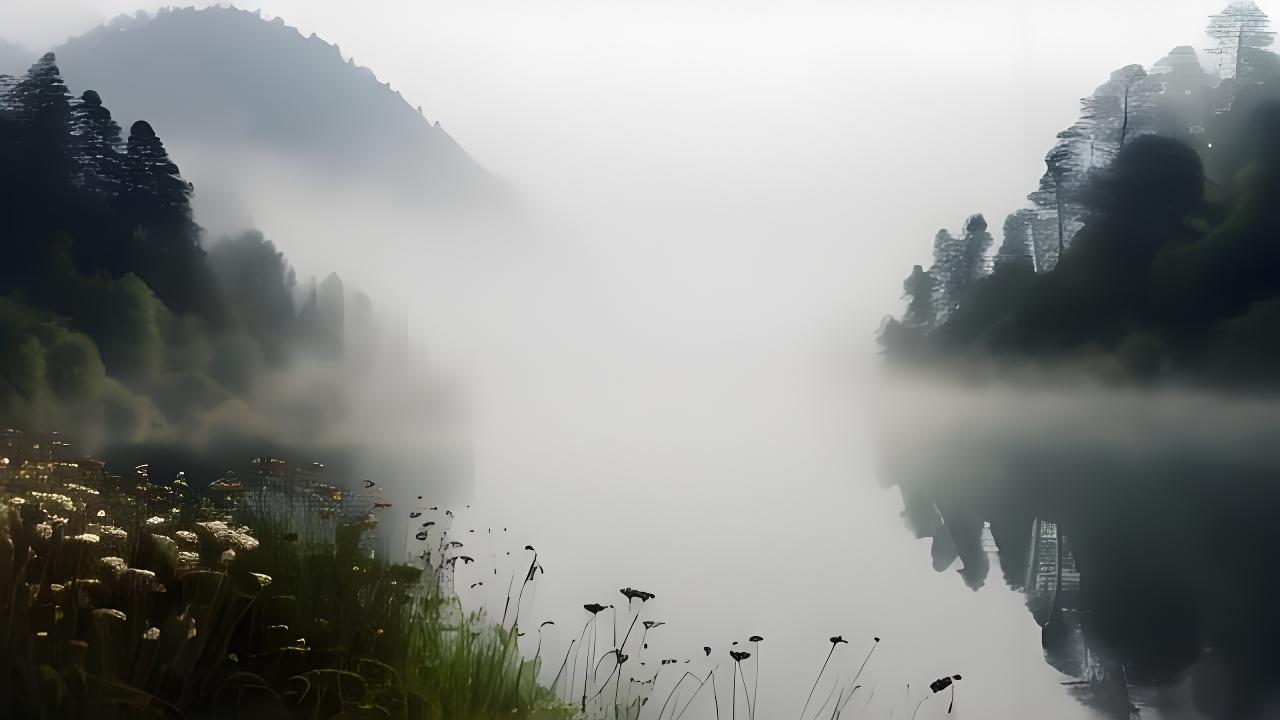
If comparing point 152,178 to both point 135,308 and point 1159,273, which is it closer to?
point 135,308

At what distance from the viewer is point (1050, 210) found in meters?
15.4

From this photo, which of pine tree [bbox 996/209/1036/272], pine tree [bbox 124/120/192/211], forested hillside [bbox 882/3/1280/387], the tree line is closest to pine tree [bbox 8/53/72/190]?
the tree line

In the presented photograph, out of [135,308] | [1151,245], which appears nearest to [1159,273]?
[1151,245]

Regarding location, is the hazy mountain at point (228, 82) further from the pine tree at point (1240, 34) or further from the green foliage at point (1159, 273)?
the pine tree at point (1240, 34)

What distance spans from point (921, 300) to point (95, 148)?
15143mm

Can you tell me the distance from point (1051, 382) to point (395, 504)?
42.4 feet

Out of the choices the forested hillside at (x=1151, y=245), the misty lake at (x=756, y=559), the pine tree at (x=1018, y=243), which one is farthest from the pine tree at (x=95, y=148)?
the pine tree at (x=1018, y=243)

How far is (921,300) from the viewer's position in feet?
53.5

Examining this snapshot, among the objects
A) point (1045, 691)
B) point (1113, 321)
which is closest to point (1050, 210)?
point (1113, 321)

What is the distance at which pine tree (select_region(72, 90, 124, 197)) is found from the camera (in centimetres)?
1583

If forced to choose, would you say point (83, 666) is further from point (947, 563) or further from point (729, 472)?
point (729, 472)

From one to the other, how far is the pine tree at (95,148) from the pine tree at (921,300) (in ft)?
46.8

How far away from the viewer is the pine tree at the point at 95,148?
1583 cm

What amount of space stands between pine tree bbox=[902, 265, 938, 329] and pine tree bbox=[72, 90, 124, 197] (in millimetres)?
14259
